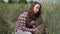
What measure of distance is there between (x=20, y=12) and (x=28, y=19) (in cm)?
13

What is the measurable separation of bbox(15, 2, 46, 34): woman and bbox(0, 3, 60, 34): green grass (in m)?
0.05

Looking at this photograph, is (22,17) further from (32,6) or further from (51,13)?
(51,13)

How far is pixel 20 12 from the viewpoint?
238 centimetres

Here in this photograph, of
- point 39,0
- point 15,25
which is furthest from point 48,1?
point 15,25

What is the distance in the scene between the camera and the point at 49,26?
2.41 m

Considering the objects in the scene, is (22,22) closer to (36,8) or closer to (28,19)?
(28,19)

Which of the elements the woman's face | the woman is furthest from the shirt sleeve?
the woman's face

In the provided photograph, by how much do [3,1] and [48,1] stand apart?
0.56 metres

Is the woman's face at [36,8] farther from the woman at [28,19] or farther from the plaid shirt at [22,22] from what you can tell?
the plaid shirt at [22,22]

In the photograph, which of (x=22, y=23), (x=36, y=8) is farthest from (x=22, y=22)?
(x=36, y=8)

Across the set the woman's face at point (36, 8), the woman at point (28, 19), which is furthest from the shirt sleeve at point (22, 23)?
the woman's face at point (36, 8)

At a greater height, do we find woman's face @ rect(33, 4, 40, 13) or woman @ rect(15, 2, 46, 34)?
woman's face @ rect(33, 4, 40, 13)

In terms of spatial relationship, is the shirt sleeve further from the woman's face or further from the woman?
the woman's face

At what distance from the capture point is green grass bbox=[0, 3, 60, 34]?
236 cm
